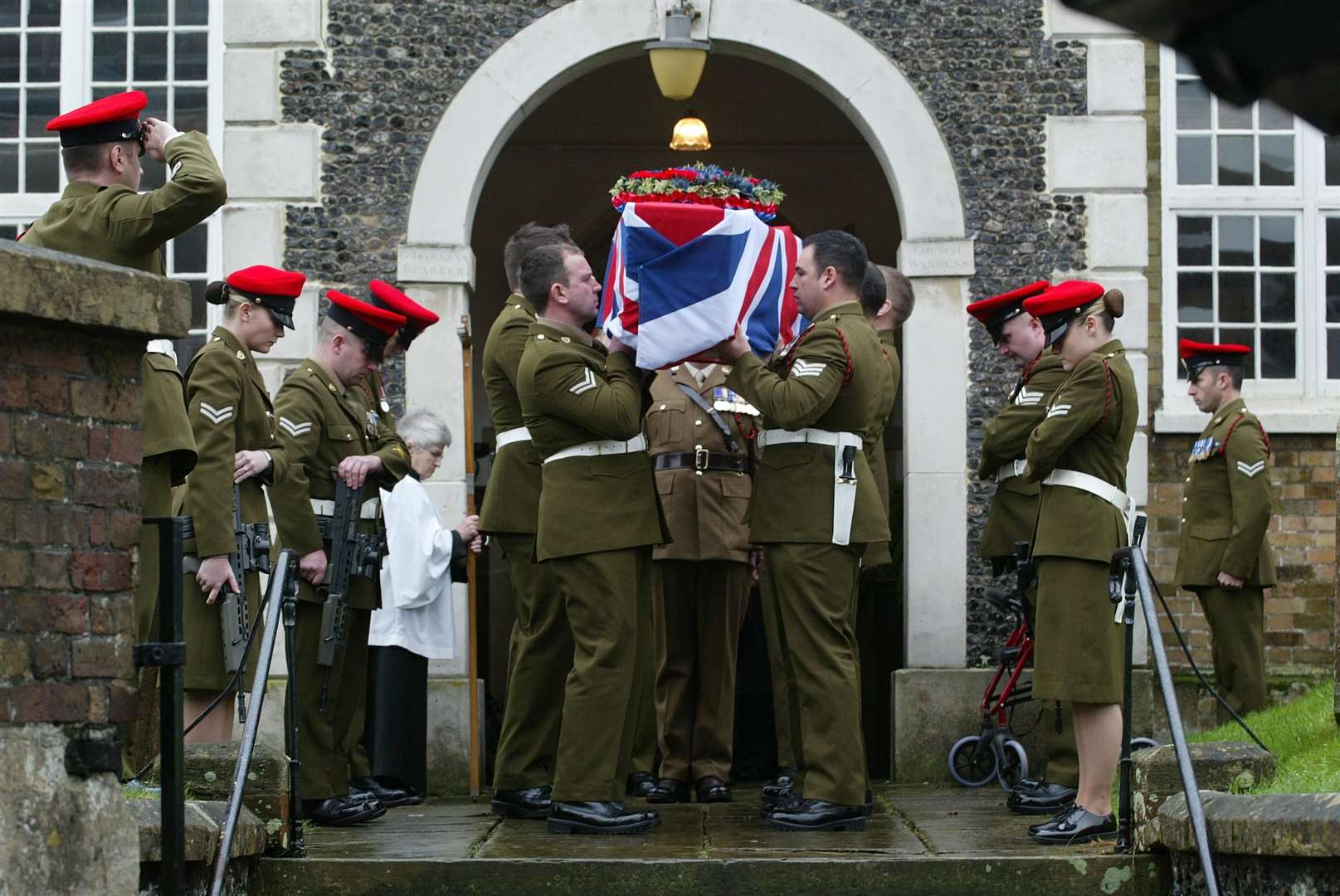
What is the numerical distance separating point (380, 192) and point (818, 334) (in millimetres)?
4078

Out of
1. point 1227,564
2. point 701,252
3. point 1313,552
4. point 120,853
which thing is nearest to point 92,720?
point 120,853

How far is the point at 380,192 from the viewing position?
10375 mm

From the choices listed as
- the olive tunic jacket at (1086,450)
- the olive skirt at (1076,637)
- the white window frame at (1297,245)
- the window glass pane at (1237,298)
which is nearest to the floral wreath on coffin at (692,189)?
the olive tunic jacket at (1086,450)

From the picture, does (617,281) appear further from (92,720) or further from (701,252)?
(92,720)

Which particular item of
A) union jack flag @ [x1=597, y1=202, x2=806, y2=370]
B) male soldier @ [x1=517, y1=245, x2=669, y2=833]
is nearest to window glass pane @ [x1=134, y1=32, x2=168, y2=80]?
union jack flag @ [x1=597, y1=202, x2=806, y2=370]

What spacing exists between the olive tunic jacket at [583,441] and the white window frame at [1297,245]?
500cm

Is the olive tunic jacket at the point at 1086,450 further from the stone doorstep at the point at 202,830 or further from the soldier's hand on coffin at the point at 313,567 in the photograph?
the stone doorstep at the point at 202,830

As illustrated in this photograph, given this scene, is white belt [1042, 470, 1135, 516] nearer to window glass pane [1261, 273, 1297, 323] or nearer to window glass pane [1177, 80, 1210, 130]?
window glass pane [1261, 273, 1297, 323]

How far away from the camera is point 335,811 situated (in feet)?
24.8

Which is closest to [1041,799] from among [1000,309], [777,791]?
[777,791]

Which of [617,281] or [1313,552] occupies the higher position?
[617,281]

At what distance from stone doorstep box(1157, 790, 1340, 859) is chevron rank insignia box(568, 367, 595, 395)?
7.67 feet

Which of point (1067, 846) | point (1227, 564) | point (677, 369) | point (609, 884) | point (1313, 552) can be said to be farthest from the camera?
point (1313, 552)

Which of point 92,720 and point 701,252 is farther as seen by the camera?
point 701,252
